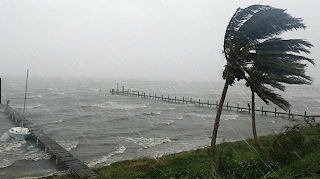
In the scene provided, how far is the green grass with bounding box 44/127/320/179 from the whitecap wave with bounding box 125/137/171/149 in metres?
5.68

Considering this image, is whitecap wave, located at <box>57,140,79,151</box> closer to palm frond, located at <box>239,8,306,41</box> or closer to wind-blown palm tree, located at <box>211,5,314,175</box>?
wind-blown palm tree, located at <box>211,5,314,175</box>

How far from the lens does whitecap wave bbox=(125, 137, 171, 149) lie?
21.9 m

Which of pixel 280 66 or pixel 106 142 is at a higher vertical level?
pixel 280 66

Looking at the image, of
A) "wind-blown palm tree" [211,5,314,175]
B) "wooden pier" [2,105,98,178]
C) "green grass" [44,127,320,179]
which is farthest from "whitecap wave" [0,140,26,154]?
"wind-blown palm tree" [211,5,314,175]

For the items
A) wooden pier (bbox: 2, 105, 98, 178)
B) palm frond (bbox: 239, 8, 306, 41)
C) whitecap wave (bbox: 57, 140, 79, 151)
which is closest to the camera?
palm frond (bbox: 239, 8, 306, 41)

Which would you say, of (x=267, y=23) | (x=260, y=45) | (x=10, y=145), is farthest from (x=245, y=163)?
(x=10, y=145)

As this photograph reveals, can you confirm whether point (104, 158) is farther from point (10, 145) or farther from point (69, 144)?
point (10, 145)

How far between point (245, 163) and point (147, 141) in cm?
1367

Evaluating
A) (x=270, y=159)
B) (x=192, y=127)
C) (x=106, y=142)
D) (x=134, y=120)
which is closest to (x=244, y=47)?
(x=270, y=159)

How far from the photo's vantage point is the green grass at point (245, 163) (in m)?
8.35

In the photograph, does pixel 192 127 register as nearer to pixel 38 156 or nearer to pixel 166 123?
pixel 166 123

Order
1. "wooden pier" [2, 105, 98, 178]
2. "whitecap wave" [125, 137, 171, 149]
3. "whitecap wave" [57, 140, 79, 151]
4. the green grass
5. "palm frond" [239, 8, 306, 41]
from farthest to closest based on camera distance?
"whitecap wave" [125, 137, 171, 149] → "whitecap wave" [57, 140, 79, 151] → "wooden pier" [2, 105, 98, 178] → "palm frond" [239, 8, 306, 41] → the green grass

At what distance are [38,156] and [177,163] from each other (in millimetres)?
10077

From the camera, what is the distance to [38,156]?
18859 millimetres
